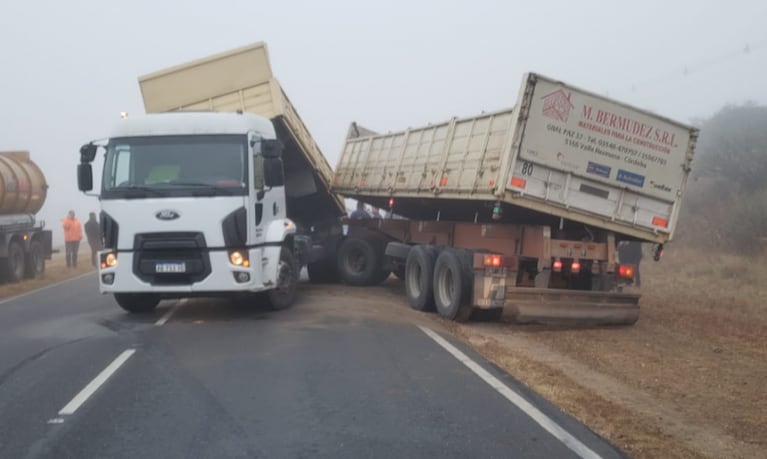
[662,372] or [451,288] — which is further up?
[451,288]

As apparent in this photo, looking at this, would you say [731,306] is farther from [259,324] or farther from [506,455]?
[506,455]

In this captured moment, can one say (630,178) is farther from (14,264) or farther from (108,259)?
(14,264)

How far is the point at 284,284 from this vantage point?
12.3 m

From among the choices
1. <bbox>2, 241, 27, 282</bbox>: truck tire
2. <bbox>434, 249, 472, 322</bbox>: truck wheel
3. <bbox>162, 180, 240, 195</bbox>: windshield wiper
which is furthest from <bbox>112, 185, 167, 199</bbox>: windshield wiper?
<bbox>2, 241, 27, 282</bbox>: truck tire

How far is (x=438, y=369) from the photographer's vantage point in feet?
25.9

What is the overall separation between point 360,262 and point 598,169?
7.24 metres

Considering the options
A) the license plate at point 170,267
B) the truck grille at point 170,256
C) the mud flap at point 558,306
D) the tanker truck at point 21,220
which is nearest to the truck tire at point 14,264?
the tanker truck at point 21,220

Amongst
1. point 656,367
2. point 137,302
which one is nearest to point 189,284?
point 137,302

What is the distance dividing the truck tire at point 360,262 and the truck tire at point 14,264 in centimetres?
869

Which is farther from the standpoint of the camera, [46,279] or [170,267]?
[46,279]

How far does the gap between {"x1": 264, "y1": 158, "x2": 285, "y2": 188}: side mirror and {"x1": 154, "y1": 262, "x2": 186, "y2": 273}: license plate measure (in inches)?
69.0

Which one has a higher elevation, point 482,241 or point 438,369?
point 482,241

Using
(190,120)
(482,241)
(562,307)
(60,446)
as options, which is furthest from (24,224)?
(60,446)

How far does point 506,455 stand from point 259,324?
613 centimetres
